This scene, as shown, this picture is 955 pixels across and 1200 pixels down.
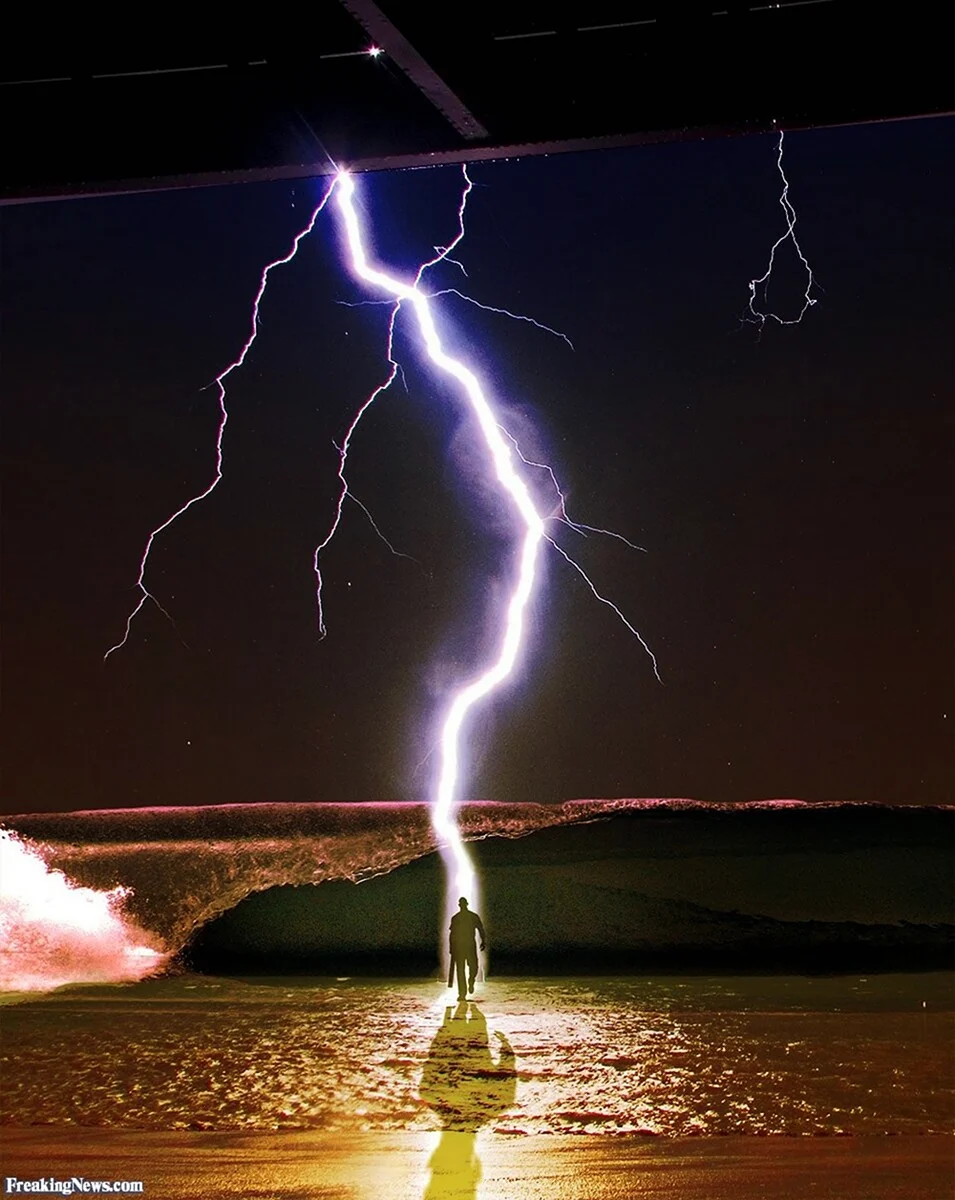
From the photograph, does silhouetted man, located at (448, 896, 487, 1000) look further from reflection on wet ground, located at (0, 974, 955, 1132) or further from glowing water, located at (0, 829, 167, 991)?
glowing water, located at (0, 829, 167, 991)

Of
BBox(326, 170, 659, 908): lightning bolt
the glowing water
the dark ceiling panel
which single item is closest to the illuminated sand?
the glowing water

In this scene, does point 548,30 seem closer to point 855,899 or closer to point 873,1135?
point 873,1135

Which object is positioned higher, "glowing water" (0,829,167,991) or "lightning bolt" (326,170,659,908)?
"lightning bolt" (326,170,659,908)

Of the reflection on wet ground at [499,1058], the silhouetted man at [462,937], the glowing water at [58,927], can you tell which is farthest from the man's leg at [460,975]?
the glowing water at [58,927]

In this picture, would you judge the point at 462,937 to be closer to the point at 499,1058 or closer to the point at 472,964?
the point at 472,964

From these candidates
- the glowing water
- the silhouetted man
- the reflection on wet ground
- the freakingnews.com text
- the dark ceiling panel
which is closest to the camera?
the dark ceiling panel

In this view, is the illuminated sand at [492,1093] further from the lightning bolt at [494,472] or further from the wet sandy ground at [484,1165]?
the lightning bolt at [494,472]

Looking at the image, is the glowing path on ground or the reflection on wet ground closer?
the reflection on wet ground

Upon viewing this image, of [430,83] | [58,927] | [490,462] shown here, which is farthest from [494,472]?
[58,927]
